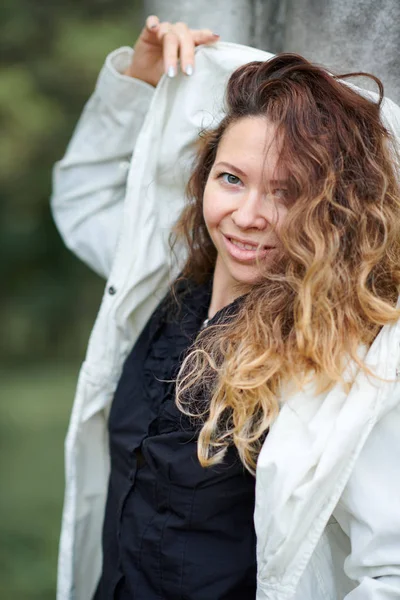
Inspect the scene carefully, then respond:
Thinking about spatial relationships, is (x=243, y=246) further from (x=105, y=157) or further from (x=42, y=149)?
(x=42, y=149)

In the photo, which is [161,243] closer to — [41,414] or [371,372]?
[371,372]

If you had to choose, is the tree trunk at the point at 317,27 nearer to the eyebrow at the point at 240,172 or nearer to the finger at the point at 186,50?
the finger at the point at 186,50

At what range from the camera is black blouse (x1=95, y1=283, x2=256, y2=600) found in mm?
1587

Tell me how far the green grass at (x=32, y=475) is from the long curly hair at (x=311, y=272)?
197 centimetres

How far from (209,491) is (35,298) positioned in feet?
8.00

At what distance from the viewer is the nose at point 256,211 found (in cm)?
157

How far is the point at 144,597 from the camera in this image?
167 cm

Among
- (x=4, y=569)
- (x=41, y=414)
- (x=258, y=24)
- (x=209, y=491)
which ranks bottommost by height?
(x=4, y=569)

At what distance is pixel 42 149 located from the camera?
3.45 meters

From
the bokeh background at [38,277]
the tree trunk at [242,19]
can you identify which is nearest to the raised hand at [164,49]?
the tree trunk at [242,19]

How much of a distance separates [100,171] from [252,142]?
757 millimetres

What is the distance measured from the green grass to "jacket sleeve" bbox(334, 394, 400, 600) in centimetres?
217

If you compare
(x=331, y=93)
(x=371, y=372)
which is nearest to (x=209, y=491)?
(x=371, y=372)

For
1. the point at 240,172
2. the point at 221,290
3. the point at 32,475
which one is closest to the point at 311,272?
the point at 240,172
